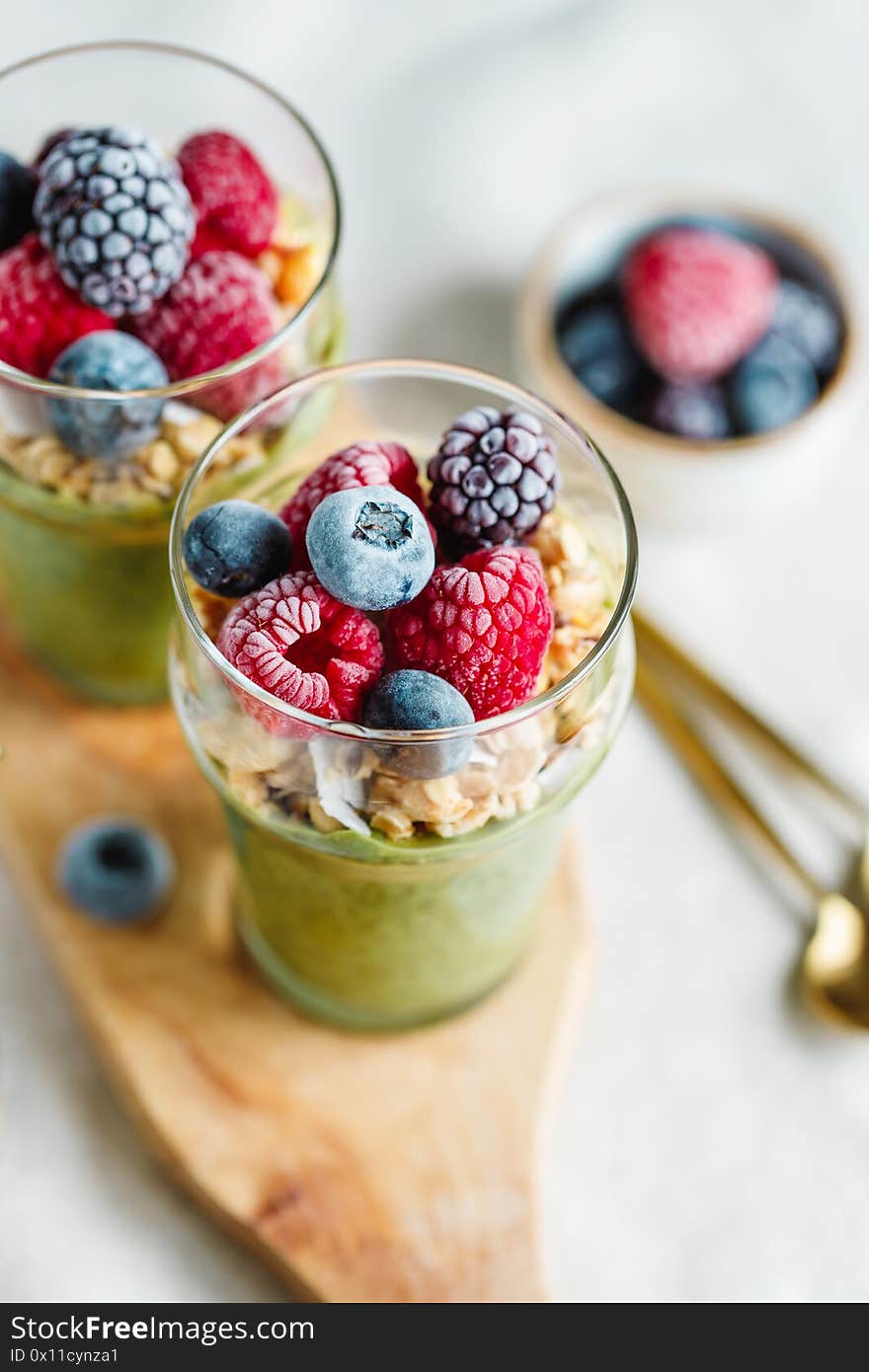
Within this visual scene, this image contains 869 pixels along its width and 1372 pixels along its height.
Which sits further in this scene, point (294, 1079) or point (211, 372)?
point (294, 1079)

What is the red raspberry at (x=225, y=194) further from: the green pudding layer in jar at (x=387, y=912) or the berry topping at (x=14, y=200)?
the green pudding layer in jar at (x=387, y=912)

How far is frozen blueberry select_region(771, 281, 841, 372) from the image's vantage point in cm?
157

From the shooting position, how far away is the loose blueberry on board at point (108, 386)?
103 centimetres

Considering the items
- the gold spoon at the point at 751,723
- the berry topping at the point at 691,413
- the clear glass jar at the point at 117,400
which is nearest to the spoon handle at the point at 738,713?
the gold spoon at the point at 751,723

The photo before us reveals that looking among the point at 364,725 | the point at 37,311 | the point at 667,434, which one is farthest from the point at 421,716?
the point at 667,434

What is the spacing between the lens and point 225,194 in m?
1.10

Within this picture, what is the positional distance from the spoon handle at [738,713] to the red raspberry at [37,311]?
63cm

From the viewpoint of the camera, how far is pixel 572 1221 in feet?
3.92

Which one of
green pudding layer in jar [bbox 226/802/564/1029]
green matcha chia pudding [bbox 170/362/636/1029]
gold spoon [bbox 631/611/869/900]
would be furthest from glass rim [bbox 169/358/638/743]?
gold spoon [bbox 631/611/869/900]

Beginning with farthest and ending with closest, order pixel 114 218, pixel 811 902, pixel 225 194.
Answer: pixel 811 902
pixel 225 194
pixel 114 218

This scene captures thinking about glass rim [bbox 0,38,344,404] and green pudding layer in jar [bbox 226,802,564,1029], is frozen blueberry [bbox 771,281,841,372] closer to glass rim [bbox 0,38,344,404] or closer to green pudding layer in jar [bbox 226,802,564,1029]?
glass rim [bbox 0,38,344,404]

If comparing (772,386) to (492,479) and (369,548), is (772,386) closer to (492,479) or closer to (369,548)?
(492,479)

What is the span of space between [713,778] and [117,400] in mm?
686
